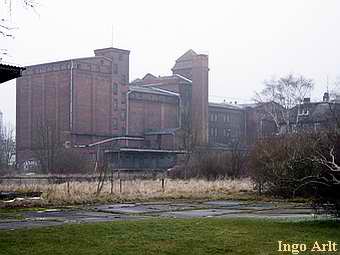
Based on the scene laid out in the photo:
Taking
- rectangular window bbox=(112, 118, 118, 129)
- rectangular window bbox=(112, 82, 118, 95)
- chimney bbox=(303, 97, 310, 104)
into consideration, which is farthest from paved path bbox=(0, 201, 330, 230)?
chimney bbox=(303, 97, 310, 104)

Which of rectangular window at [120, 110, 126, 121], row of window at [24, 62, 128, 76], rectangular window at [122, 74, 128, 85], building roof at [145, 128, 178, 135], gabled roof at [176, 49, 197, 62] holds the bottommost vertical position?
building roof at [145, 128, 178, 135]

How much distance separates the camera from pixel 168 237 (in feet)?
42.3

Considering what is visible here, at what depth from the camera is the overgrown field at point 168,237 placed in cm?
1130

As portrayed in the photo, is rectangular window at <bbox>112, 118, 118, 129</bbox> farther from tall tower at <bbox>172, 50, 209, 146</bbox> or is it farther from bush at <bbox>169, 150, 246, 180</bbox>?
bush at <bbox>169, 150, 246, 180</bbox>

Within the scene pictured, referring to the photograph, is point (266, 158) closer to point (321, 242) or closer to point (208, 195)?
point (208, 195)

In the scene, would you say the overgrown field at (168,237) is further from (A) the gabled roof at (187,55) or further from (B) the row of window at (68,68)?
(A) the gabled roof at (187,55)

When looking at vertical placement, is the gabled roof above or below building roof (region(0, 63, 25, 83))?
above

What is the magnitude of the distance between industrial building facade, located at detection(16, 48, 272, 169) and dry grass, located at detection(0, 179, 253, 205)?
134 feet

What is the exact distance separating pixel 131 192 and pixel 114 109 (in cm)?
5527

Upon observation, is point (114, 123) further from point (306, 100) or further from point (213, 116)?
point (306, 100)

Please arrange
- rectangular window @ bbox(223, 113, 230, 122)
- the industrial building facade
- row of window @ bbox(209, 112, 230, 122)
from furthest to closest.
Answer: rectangular window @ bbox(223, 113, 230, 122) < row of window @ bbox(209, 112, 230, 122) < the industrial building facade

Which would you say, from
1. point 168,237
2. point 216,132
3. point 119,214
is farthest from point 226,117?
point 168,237

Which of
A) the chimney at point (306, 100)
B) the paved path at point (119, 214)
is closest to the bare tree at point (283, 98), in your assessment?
the chimney at point (306, 100)

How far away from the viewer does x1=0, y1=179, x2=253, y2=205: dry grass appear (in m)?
29.6
